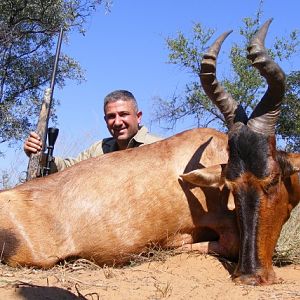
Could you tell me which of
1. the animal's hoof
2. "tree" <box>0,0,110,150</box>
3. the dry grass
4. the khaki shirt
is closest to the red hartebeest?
the animal's hoof

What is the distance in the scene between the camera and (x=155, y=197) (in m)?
5.49

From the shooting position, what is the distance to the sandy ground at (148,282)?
13.2 feet

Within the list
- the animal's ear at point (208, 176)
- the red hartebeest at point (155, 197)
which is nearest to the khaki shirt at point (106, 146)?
the red hartebeest at point (155, 197)

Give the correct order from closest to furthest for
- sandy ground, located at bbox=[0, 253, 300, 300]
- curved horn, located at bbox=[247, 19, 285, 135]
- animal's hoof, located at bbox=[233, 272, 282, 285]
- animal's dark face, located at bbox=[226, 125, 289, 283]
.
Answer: sandy ground, located at bbox=[0, 253, 300, 300]
animal's hoof, located at bbox=[233, 272, 282, 285]
animal's dark face, located at bbox=[226, 125, 289, 283]
curved horn, located at bbox=[247, 19, 285, 135]

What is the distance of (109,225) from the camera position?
5.49m

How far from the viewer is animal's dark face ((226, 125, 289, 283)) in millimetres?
4594

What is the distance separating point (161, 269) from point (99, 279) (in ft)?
2.10

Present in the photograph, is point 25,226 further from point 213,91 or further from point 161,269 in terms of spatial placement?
point 213,91

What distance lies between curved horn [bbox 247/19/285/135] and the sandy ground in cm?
121

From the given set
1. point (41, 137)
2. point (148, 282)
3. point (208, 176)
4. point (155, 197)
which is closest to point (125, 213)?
point (155, 197)

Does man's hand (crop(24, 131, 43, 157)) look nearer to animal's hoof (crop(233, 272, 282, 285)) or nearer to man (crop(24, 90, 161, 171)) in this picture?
man (crop(24, 90, 161, 171))

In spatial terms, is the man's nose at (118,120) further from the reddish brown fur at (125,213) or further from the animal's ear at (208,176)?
the animal's ear at (208,176)

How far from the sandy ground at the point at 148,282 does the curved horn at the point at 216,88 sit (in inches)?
48.9

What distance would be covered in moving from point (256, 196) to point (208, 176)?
0.60m
